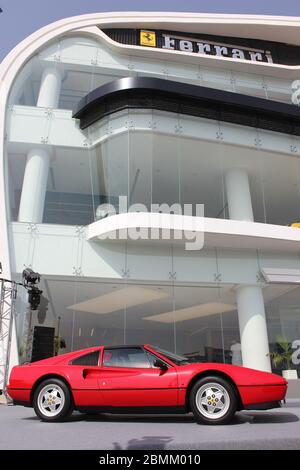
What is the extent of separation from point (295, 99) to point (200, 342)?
1379 centimetres

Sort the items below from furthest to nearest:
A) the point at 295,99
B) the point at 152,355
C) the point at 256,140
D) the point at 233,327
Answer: the point at 295,99 → the point at 256,140 → the point at 233,327 → the point at 152,355

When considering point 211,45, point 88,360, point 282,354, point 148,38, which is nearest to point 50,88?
point 148,38

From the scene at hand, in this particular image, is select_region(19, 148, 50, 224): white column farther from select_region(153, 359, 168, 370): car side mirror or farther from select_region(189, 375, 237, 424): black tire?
select_region(189, 375, 237, 424): black tire

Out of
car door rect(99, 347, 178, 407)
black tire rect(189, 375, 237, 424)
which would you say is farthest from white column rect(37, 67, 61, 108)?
black tire rect(189, 375, 237, 424)

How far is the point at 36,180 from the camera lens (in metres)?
15.0

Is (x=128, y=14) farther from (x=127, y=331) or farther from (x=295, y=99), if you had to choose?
(x=127, y=331)

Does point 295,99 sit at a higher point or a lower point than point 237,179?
higher

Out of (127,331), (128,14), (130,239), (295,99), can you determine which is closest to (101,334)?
(127,331)

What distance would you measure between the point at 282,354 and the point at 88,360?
9.35 metres

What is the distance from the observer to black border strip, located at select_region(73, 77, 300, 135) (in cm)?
1457

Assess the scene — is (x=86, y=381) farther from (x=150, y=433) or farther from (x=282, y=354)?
(x=282, y=354)

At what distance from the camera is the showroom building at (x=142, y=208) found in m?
12.9

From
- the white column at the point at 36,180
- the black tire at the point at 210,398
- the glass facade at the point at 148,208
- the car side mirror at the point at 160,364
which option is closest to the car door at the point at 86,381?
the car side mirror at the point at 160,364

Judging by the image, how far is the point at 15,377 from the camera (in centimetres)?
611
